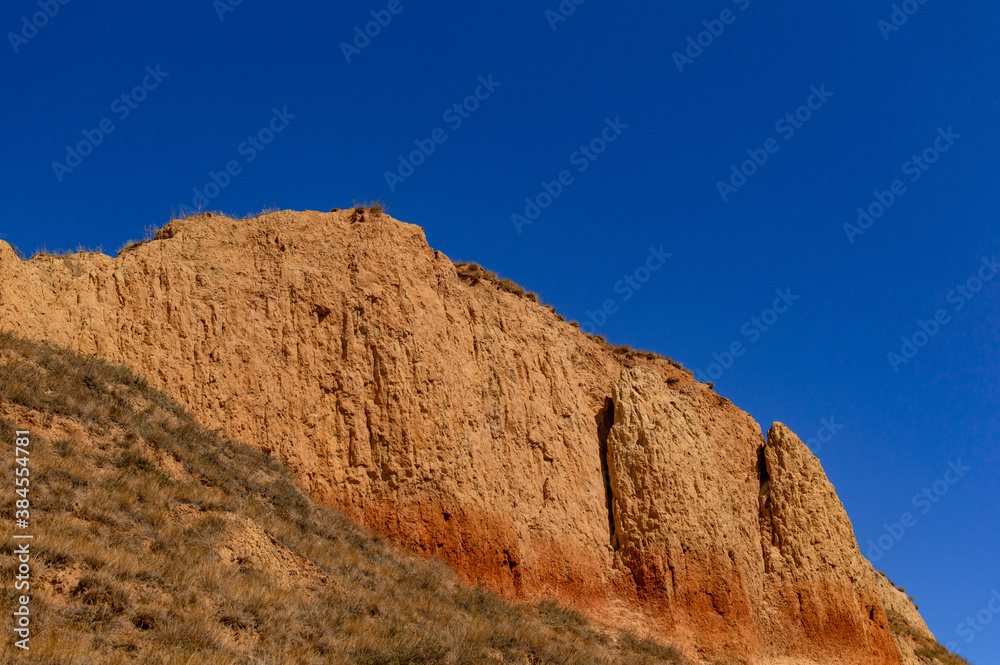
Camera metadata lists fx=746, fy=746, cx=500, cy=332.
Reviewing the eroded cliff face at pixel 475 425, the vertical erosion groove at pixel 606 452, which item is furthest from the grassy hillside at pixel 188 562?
the vertical erosion groove at pixel 606 452

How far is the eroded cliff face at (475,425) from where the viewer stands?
1494 cm

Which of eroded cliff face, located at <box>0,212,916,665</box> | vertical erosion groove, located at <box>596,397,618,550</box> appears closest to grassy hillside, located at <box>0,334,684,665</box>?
eroded cliff face, located at <box>0,212,916,665</box>

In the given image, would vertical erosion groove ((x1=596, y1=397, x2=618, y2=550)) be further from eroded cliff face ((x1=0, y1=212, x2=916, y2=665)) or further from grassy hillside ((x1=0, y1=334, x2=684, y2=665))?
grassy hillside ((x1=0, y1=334, x2=684, y2=665))

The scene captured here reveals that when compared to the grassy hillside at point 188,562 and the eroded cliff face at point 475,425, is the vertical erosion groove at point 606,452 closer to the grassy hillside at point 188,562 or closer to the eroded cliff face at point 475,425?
the eroded cliff face at point 475,425

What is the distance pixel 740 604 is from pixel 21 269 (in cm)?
1727

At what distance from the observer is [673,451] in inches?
778

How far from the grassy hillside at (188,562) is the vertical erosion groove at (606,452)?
3.82m

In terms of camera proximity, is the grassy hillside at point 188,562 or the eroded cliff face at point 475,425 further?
the eroded cliff face at point 475,425

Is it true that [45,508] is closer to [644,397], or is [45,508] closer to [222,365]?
[222,365]

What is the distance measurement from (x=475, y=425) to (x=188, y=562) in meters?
8.67

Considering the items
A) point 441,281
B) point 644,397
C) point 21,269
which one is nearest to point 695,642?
point 644,397

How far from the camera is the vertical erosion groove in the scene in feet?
60.7

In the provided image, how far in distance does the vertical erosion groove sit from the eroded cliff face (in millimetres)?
58

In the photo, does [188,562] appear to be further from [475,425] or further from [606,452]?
[606,452]
